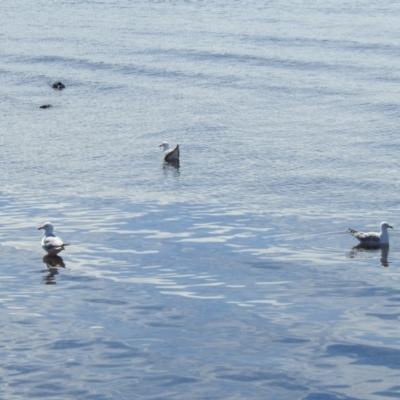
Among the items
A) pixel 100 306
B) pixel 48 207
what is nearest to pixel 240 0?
pixel 48 207

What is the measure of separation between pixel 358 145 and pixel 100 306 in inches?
744

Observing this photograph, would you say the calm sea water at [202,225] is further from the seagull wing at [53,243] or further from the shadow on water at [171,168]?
the seagull wing at [53,243]

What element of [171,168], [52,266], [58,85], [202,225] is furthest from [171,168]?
[58,85]

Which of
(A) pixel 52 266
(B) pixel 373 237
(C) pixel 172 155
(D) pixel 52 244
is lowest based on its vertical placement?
(A) pixel 52 266

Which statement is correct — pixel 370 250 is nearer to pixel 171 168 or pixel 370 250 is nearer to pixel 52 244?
pixel 52 244

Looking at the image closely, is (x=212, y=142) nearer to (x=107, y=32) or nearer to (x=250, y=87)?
(x=250, y=87)

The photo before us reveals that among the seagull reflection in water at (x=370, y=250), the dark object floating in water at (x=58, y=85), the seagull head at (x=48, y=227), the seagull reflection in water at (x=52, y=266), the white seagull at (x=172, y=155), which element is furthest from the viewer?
the dark object floating in water at (x=58, y=85)

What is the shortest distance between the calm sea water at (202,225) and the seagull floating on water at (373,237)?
0.29 meters

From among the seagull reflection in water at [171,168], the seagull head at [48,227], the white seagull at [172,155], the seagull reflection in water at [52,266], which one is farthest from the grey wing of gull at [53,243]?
the white seagull at [172,155]

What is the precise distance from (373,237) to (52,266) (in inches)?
326

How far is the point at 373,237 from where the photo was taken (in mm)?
27688

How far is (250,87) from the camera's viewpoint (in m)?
53.7

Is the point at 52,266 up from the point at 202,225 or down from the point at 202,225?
down

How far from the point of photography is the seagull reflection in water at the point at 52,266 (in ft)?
85.0
